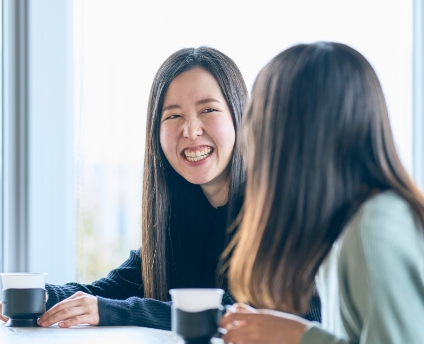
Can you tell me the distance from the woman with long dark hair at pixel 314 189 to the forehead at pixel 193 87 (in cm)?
81

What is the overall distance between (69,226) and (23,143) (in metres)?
0.41

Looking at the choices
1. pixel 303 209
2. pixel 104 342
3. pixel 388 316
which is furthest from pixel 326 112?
pixel 104 342

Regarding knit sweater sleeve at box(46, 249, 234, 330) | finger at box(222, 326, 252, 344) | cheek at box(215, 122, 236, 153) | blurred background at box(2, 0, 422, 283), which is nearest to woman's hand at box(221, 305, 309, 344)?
finger at box(222, 326, 252, 344)

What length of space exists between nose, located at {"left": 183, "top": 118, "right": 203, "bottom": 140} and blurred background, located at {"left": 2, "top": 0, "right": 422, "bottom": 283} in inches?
31.4

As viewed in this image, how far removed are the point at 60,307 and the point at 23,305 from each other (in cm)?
9

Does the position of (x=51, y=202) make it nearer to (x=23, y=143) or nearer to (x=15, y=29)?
(x=23, y=143)

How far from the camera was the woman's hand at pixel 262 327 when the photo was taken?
95 cm

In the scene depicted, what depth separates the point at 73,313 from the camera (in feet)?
4.98

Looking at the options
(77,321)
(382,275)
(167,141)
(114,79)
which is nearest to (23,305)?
(77,321)

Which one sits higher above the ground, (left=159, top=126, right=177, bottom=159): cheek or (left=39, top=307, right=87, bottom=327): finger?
(left=159, top=126, right=177, bottom=159): cheek

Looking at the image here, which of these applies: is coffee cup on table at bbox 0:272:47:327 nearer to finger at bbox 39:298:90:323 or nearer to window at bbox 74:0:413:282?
finger at bbox 39:298:90:323

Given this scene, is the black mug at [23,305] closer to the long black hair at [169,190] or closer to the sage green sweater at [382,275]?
the long black hair at [169,190]

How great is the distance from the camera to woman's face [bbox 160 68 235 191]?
184 centimetres

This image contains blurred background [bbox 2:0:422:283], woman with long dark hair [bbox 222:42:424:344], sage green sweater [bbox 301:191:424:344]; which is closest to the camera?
sage green sweater [bbox 301:191:424:344]
